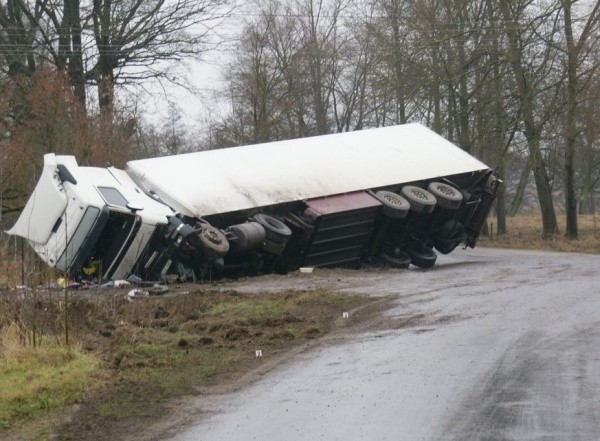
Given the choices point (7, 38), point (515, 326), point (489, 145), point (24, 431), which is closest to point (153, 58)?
point (7, 38)

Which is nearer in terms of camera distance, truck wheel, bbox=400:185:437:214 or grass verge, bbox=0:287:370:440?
grass verge, bbox=0:287:370:440

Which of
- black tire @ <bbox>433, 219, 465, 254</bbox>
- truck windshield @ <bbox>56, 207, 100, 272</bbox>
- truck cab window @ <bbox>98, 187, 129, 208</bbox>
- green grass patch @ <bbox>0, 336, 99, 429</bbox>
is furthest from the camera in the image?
black tire @ <bbox>433, 219, 465, 254</bbox>

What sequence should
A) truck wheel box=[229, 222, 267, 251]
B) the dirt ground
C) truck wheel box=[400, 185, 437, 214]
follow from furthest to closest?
1. truck wheel box=[400, 185, 437, 214]
2. truck wheel box=[229, 222, 267, 251]
3. the dirt ground

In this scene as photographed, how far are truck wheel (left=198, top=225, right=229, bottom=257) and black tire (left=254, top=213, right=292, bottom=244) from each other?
1.04 m

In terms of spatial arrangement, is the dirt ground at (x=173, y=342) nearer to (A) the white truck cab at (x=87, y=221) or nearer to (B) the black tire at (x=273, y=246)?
(A) the white truck cab at (x=87, y=221)

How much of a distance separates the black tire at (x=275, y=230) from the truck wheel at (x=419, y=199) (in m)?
3.30

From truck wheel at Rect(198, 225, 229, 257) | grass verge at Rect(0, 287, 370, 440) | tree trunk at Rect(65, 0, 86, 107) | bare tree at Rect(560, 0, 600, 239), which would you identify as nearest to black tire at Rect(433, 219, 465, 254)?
truck wheel at Rect(198, 225, 229, 257)

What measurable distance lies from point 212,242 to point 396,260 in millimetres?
5103

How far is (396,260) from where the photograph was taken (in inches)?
897

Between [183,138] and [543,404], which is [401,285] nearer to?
[543,404]

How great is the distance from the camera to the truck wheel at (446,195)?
75.6 ft

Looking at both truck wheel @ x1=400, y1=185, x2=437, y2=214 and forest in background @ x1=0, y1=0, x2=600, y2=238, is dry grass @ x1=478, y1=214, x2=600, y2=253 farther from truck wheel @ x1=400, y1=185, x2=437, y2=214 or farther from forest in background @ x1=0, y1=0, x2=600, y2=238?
truck wheel @ x1=400, y1=185, x2=437, y2=214

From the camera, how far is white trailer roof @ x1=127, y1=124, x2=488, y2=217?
21203 mm

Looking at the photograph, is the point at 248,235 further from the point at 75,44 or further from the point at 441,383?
the point at 75,44
